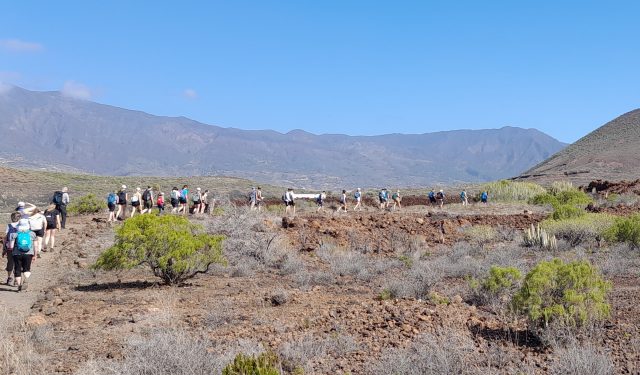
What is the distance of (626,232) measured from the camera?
708 inches

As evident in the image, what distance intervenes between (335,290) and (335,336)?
429cm

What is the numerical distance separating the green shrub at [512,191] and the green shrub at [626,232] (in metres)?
24.9

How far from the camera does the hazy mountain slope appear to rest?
6912cm

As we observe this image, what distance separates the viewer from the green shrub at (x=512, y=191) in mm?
44531

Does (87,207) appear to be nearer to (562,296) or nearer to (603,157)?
(562,296)

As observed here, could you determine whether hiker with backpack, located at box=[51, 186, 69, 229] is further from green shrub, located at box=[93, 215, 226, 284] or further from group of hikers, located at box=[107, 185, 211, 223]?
green shrub, located at box=[93, 215, 226, 284]

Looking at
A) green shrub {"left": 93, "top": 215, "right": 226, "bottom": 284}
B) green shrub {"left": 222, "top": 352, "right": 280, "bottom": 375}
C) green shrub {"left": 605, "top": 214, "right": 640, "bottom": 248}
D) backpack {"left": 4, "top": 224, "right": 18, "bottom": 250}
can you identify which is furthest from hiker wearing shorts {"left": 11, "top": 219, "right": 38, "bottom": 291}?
green shrub {"left": 605, "top": 214, "right": 640, "bottom": 248}

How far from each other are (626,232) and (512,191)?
2770cm

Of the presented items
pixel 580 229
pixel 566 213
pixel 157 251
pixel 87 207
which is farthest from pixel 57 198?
pixel 566 213

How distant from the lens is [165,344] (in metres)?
7.03

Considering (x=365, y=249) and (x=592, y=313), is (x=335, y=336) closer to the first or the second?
(x=592, y=313)

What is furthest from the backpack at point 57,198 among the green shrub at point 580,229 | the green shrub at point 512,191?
the green shrub at point 512,191

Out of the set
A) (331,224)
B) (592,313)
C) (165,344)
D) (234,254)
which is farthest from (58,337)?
(331,224)

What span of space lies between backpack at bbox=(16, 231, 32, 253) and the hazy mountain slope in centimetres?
5827
